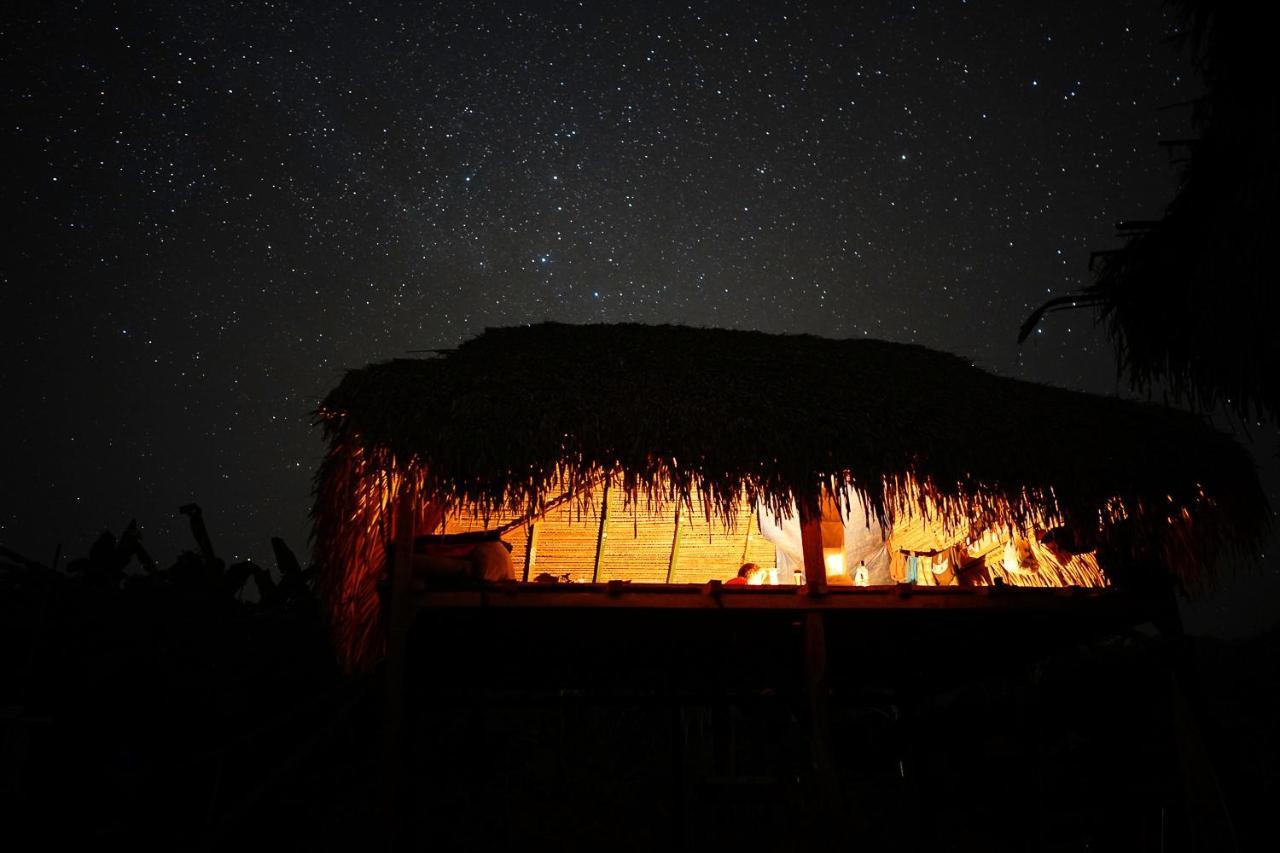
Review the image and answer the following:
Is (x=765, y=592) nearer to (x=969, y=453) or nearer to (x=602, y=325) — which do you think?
(x=969, y=453)

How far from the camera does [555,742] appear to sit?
9750 mm

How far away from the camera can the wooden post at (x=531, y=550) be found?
25.1 ft

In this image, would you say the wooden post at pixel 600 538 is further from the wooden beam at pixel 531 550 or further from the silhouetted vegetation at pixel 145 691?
the silhouetted vegetation at pixel 145 691

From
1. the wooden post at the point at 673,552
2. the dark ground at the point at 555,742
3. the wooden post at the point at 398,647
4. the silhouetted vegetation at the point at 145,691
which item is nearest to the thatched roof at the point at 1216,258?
the dark ground at the point at 555,742

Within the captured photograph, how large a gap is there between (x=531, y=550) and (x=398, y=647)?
2708mm

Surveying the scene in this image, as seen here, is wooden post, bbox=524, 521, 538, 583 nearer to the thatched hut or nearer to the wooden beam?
the wooden beam

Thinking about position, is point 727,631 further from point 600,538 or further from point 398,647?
point 398,647

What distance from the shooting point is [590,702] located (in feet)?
30.3

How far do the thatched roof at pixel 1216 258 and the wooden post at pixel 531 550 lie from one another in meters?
5.12

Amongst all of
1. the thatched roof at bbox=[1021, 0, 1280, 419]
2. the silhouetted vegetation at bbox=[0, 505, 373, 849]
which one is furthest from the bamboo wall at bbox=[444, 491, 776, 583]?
the thatched roof at bbox=[1021, 0, 1280, 419]

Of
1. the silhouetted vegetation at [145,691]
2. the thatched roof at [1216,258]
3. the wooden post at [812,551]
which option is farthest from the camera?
the silhouetted vegetation at [145,691]

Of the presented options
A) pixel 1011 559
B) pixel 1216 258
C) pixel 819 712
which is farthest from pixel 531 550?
pixel 1216 258

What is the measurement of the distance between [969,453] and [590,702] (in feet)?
17.3

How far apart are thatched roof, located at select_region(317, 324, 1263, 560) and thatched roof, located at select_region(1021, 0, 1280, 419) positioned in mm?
2178
